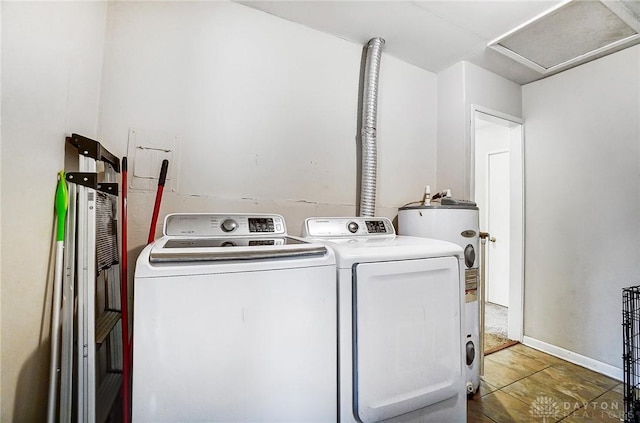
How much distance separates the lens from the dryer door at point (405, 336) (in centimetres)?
109

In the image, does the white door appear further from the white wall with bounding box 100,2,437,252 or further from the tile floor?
the white wall with bounding box 100,2,437,252

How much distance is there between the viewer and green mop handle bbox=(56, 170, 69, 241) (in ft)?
3.20

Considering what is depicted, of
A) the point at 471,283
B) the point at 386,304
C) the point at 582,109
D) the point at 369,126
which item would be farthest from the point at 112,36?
the point at 582,109

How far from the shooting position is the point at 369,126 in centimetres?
208

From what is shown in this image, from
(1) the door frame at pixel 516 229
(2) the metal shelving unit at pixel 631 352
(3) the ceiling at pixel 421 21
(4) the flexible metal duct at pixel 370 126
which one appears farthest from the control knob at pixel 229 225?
(1) the door frame at pixel 516 229

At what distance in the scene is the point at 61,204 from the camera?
0.99 meters

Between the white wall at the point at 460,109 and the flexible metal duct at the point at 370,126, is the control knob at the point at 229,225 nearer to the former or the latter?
the flexible metal duct at the point at 370,126

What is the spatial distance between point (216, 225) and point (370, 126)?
1327 mm

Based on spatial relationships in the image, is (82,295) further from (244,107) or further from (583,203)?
(583,203)

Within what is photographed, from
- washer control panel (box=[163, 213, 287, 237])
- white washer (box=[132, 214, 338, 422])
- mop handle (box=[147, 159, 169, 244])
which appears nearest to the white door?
washer control panel (box=[163, 213, 287, 237])

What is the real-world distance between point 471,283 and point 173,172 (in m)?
2.11

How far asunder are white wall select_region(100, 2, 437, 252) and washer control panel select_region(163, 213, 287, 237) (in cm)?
25

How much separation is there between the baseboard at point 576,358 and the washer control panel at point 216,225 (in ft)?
9.00

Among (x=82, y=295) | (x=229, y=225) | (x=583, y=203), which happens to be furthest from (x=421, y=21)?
(x=82, y=295)
